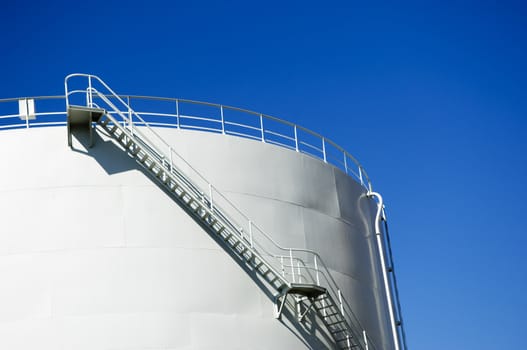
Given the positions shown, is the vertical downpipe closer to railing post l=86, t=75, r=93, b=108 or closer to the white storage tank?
the white storage tank

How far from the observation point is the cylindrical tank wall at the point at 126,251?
15.6 metres

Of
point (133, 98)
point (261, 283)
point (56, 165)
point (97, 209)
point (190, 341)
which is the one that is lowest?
point (190, 341)

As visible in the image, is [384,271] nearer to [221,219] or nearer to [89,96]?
[221,219]

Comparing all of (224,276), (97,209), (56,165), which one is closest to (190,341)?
(224,276)

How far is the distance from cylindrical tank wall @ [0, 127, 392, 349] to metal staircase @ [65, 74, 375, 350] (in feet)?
0.68

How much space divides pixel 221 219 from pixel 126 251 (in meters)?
2.16

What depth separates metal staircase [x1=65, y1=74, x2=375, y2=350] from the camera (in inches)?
669

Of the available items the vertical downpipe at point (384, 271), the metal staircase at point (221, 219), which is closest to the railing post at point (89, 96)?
the metal staircase at point (221, 219)

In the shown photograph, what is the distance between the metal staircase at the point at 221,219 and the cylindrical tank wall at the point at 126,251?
0.21m

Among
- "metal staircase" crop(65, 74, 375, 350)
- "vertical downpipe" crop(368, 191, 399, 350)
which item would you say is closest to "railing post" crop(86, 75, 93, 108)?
Result: "metal staircase" crop(65, 74, 375, 350)

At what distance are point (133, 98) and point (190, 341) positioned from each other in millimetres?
5612

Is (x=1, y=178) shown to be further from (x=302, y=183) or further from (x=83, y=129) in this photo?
(x=302, y=183)

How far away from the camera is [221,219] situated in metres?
17.2

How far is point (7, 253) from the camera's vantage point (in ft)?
52.7
